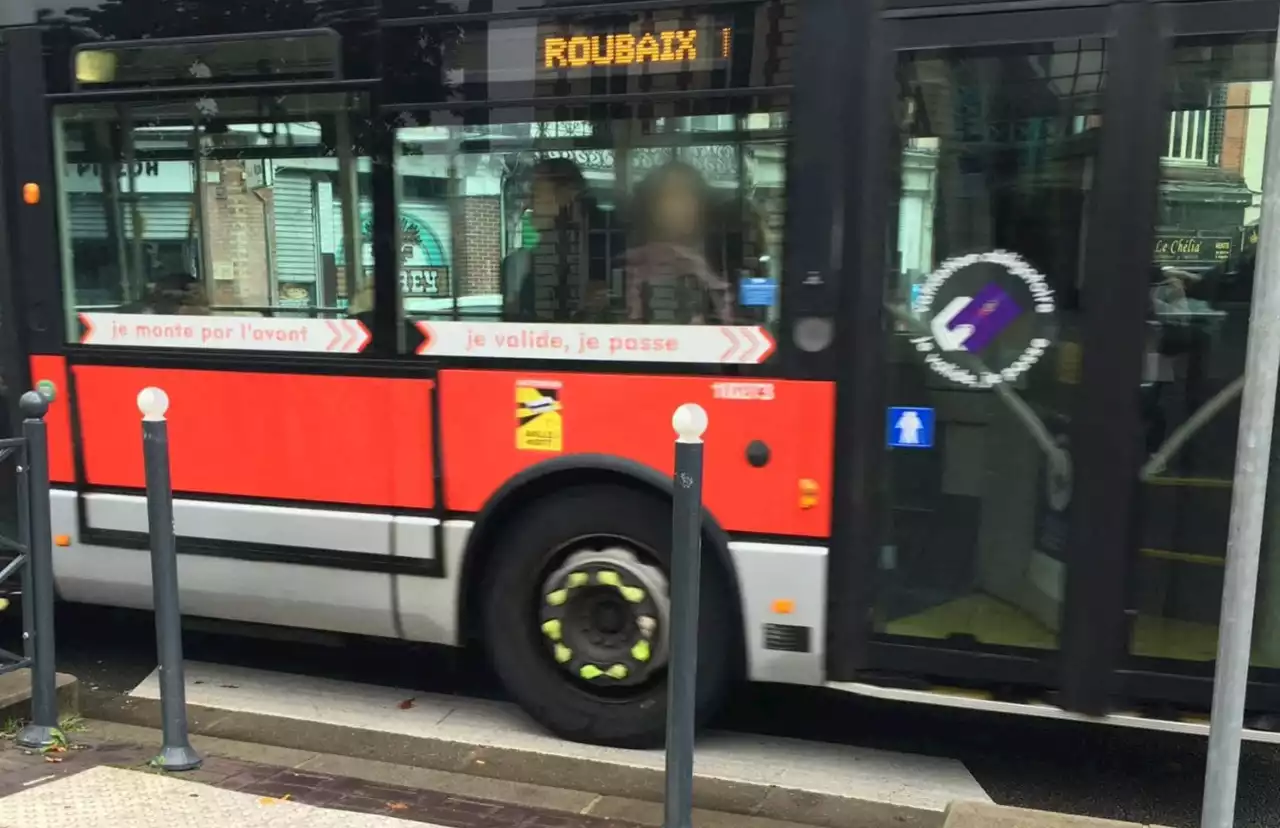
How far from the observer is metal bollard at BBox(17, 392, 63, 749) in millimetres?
3877

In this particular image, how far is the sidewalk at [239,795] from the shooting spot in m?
3.35

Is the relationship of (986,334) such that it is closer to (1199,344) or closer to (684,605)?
(1199,344)

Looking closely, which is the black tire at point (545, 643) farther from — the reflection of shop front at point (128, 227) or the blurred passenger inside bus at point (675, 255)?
the reflection of shop front at point (128, 227)

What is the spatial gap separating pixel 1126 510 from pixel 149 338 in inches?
156

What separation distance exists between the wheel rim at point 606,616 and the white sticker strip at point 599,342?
0.77 metres

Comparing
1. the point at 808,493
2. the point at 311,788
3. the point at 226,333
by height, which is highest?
the point at 226,333

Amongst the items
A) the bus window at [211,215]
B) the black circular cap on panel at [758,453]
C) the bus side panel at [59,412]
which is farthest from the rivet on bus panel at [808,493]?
the bus side panel at [59,412]

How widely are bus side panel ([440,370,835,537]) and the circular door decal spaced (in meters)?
0.43

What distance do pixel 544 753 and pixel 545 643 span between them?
420mm

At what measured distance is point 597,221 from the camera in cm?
401

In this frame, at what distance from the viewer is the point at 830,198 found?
146 inches

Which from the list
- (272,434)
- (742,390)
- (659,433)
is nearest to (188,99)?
(272,434)

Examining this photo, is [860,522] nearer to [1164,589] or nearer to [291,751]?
[1164,589]

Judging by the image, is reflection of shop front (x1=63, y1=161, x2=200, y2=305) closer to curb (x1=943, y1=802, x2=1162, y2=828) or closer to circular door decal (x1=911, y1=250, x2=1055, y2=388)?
circular door decal (x1=911, y1=250, x2=1055, y2=388)
